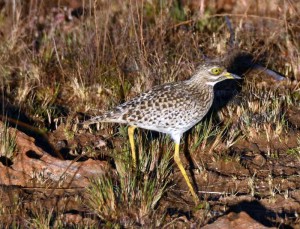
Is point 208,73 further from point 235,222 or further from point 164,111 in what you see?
point 235,222

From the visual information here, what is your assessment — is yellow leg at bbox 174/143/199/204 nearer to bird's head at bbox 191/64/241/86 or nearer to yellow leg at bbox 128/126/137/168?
yellow leg at bbox 128/126/137/168

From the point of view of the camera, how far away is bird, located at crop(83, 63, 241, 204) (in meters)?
6.16

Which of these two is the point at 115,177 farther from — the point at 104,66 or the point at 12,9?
the point at 12,9

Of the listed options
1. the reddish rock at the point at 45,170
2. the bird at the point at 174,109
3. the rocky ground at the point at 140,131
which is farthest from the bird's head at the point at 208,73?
the reddish rock at the point at 45,170

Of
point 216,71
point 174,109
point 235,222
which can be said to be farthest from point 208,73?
point 235,222

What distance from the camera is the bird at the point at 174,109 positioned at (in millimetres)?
6160

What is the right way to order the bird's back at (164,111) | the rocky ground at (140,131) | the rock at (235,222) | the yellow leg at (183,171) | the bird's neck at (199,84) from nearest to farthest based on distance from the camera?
1. the rock at (235,222)
2. the rocky ground at (140,131)
3. the yellow leg at (183,171)
4. the bird's back at (164,111)
5. the bird's neck at (199,84)

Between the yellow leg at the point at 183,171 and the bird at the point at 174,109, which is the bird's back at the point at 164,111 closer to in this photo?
the bird at the point at 174,109

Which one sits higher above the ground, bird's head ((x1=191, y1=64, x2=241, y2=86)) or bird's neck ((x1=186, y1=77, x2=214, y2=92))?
bird's head ((x1=191, y1=64, x2=241, y2=86))

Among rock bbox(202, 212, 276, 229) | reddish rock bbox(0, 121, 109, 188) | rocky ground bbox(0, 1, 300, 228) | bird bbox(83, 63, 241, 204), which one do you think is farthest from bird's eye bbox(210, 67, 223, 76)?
rock bbox(202, 212, 276, 229)

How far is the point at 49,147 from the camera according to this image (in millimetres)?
6875

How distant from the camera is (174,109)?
6172 millimetres

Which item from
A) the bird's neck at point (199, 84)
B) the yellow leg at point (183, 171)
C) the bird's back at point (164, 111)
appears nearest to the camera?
the yellow leg at point (183, 171)

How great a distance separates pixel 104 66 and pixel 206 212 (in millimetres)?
2684
